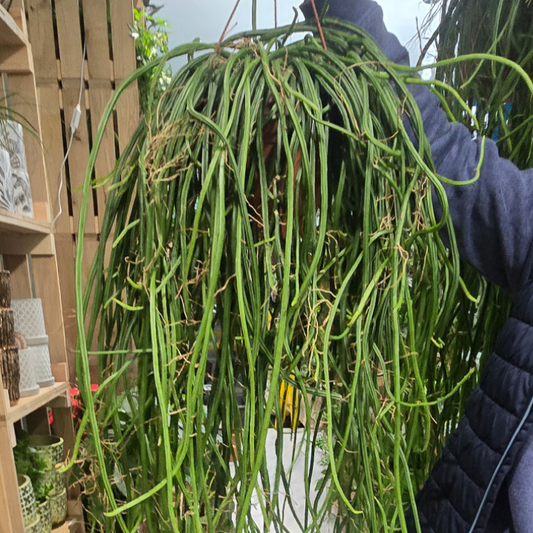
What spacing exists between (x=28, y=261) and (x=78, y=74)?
24.6 inches

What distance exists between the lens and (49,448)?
2.99ft

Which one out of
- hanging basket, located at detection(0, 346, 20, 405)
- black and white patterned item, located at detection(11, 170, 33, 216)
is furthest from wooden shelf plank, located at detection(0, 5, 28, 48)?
hanging basket, located at detection(0, 346, 20, 405)

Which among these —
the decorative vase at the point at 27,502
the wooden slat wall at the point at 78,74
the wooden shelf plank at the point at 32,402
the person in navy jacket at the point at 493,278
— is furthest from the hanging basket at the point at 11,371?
the person in navy jacket at the point at 493,278

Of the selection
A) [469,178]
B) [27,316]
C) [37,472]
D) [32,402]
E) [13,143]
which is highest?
[13,143]

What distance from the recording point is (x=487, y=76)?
49cm

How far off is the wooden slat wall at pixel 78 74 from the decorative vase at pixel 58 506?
34 centimetres

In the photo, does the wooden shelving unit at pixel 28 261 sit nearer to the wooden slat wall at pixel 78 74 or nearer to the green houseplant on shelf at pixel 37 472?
the green houseplant on shelf at pixel 37 472

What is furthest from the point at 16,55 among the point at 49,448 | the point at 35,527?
the point at 35,527

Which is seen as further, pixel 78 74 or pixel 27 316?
pixel 78 74

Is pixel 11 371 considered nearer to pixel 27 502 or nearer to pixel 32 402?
pixel 32 402

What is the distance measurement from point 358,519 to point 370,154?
1.03ft

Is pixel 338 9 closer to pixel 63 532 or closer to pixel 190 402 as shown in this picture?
pixel 190 402

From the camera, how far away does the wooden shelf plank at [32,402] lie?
72 cm

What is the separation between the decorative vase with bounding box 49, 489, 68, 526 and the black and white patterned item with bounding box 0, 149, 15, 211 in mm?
673
